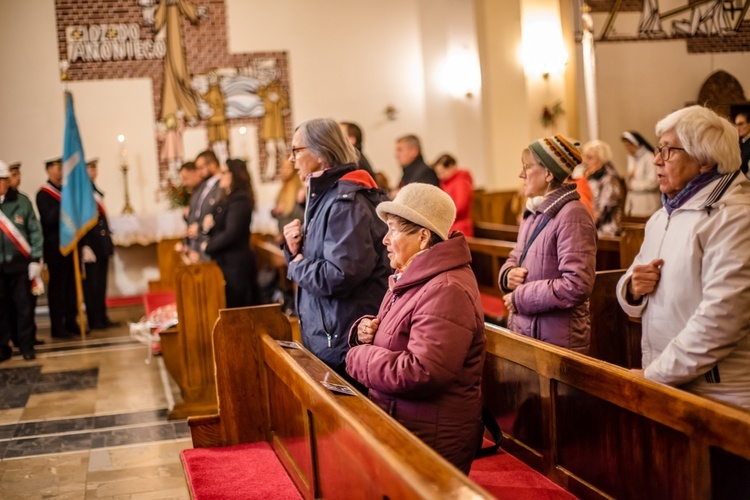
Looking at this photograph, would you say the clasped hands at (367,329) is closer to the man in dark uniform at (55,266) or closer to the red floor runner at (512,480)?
the red floor runner at (512,480)

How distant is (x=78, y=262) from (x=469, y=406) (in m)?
6.98

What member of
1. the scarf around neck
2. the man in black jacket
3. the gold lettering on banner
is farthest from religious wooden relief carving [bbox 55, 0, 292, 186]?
the scarf around neck

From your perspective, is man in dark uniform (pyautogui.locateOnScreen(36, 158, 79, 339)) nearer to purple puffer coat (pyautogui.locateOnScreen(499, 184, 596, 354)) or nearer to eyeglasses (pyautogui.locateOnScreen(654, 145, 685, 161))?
purple puffer coat (pyautogui.locateOnScreen(499, 184, 596, 354))

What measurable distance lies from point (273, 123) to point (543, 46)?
12.3 ft

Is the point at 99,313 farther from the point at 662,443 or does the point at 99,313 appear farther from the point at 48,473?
the point at 662,443

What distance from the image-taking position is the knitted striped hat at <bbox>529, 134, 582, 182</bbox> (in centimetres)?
341

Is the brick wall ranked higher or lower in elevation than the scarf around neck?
higher

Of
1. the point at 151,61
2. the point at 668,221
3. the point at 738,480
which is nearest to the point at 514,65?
the point at 151,61

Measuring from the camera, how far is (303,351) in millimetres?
3316

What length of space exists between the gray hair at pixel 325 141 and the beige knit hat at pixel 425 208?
0.91 meters

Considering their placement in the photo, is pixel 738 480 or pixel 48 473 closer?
pixel 738 480

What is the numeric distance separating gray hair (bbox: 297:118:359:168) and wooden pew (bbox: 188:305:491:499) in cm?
74

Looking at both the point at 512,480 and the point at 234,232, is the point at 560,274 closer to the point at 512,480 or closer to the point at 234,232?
the point at 512,480

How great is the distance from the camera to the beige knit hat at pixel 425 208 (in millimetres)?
2594
